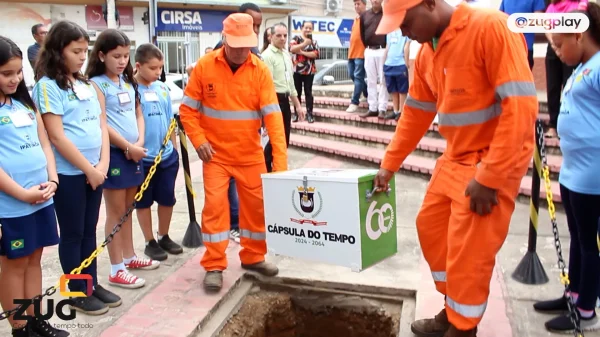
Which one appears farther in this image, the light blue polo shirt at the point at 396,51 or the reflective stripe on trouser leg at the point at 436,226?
the light blue polo shirt at the point at 396,51

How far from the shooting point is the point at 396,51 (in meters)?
7.80

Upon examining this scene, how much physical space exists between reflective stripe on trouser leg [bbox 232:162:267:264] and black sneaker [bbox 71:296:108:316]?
3.56 ft

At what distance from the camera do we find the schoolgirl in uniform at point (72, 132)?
3184mm

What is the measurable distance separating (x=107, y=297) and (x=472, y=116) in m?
2.57

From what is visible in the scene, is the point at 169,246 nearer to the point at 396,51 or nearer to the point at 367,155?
the point at 367,155

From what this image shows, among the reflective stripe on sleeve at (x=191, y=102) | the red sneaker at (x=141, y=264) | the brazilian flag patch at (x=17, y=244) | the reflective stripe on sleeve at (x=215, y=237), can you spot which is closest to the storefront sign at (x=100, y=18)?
the red sneaker at (x=141, y=264)

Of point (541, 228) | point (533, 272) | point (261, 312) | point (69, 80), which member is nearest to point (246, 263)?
point (261, 312)

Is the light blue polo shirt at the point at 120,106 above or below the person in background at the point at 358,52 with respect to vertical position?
below

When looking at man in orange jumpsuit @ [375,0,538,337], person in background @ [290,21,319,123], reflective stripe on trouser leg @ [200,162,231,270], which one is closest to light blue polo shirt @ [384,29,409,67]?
person in background @ [290,21,319,123]

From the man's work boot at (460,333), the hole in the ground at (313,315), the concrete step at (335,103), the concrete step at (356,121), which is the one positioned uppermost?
the concrete step at (335,103)

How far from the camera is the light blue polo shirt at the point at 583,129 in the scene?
112 inches

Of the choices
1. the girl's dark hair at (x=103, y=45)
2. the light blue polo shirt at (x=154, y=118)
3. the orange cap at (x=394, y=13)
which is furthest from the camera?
the light blue polo shirt at (x=154, y=118)

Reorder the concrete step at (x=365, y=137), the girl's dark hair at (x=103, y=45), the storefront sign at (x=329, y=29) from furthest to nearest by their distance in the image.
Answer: the storefront sign at (x=329, y=29) < the concrete step at (x=365, y=137) < the girl's dark hair at (x=103, y=45)

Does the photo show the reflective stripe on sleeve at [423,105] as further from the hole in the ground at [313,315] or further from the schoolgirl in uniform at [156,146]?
the schoolgirl in uniform at [156,146]
